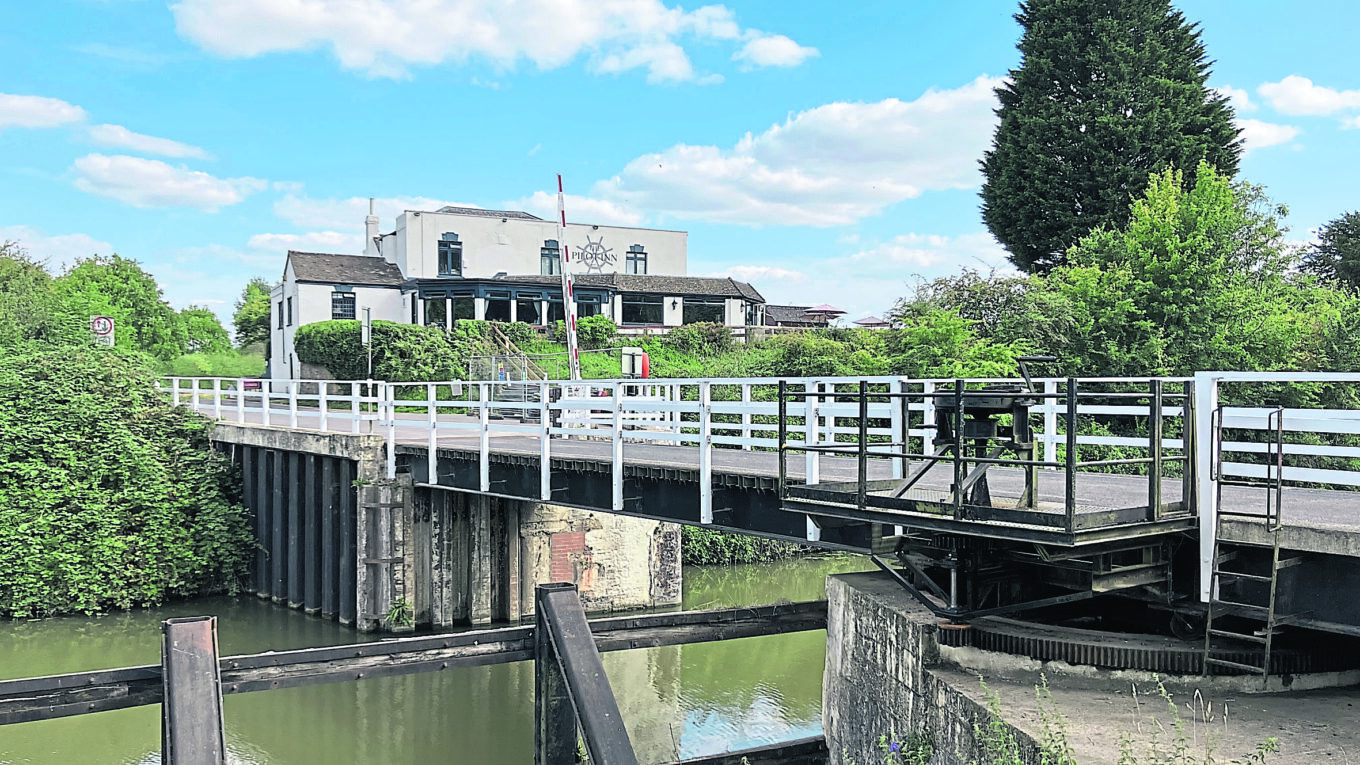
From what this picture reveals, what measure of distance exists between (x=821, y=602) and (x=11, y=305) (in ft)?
93.7

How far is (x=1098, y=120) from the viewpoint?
3372cm

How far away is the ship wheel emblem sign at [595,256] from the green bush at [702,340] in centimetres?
941

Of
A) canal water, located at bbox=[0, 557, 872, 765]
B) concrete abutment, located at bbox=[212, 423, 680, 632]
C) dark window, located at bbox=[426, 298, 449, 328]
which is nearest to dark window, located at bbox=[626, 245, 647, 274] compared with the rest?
dark window, located at bbox=[426, 298, 449, 328]

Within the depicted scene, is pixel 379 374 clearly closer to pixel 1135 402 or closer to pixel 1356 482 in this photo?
pixel 1135 402

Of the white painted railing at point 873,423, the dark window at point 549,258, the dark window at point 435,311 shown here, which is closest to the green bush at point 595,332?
the dark window at point 435,311

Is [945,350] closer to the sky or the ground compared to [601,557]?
closer to the sky

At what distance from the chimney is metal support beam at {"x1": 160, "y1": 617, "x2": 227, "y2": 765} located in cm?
4564

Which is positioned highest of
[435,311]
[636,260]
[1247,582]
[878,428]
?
[636,260]

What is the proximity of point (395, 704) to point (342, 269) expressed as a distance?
109 feet

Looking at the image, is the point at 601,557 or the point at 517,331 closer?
the point at 601,557

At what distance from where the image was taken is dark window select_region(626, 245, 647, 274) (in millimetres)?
52031

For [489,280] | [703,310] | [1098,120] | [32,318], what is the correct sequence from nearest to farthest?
[32,318] → [1098,120] → [489,280] → [703,310]

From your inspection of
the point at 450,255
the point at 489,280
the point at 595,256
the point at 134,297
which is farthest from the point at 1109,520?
the point at 134,297

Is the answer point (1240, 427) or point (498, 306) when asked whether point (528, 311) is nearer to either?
point (498, 306)
